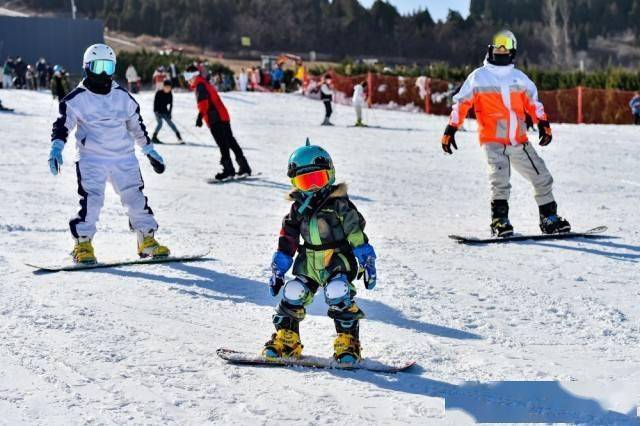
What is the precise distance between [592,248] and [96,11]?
280 feet

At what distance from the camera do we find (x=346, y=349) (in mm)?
4277

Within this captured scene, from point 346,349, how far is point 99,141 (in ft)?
10.4

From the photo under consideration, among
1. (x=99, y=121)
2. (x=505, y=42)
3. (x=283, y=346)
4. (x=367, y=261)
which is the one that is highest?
(x=505, y=42)

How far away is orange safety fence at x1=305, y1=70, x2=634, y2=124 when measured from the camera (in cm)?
2552

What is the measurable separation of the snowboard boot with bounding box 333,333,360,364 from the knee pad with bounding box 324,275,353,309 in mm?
152

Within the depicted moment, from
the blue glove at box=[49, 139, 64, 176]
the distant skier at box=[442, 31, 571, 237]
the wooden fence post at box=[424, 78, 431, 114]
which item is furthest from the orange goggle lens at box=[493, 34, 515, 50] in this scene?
the wooden fence post at box=[424, 78, 431, 114]

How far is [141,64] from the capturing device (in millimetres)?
44656

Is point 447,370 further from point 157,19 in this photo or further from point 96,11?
point 96,11

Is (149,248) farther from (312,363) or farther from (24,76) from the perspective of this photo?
(24,76)

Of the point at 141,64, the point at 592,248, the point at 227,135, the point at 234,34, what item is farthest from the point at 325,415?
the point at 234,34

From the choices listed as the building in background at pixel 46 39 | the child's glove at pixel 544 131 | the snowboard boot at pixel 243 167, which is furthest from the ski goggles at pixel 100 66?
the building in background at pixel 46 39

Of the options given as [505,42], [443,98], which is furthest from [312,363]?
[443,98]

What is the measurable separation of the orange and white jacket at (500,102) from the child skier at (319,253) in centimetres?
343

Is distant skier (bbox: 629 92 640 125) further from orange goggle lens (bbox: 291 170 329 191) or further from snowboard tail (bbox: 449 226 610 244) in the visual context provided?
orange goggle lens (bbox: 291 170 329 191)
